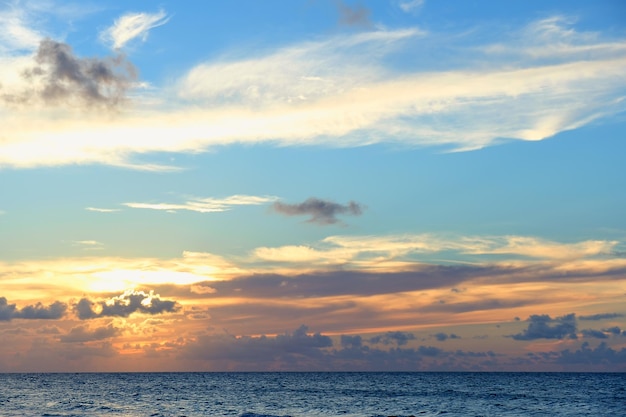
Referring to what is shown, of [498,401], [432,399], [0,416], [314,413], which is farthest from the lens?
[432,399]

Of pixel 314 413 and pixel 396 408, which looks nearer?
pixel 314 413

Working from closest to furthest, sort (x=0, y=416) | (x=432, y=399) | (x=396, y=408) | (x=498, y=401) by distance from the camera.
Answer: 1. (x=0, y=416)
2. (x=396, y=408)
3. (x=498, y=401)
4. (x=432, y=399)

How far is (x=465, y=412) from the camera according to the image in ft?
401

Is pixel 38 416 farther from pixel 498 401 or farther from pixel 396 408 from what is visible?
pixel 498 401

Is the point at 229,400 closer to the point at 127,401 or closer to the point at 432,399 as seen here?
the point at 127,401

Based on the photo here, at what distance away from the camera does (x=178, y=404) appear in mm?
142625

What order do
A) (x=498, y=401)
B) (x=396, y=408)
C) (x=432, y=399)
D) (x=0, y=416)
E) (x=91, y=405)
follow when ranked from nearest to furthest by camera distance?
(x=0, y=416) < (x=396, y=408) < (x=91, y=405) < (x=498, y=401) < (x=432, y=399)

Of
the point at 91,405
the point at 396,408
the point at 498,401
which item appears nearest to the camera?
the point at 396,408

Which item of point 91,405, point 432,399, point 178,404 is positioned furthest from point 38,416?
point 432,399

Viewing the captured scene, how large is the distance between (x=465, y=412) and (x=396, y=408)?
13763 mm

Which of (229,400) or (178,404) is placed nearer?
(178,404)

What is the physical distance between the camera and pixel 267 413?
11938 cm

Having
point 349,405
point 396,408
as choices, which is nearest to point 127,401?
point 349,405

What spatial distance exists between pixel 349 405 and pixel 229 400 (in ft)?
113
